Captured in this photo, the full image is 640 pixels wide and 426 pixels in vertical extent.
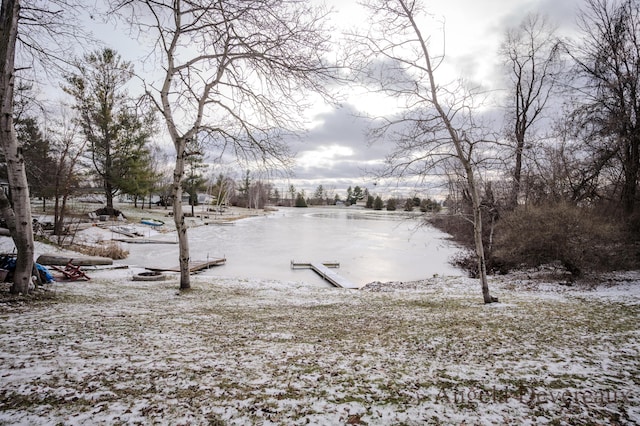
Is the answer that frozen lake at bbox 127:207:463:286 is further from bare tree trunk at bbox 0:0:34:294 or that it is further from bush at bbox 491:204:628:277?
bare tree trunk at bbox 0:0:34:294

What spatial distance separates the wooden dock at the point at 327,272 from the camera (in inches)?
515

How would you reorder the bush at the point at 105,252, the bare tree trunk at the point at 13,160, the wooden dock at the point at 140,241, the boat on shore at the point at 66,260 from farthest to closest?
the wooden dock at the point at 140,241
the bush at the point at 105,252
the boat on shore at the point at 66,260
the bare tree trunk at the point at 13,160

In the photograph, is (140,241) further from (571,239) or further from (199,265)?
(571,239)

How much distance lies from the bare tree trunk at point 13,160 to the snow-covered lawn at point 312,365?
0.76m

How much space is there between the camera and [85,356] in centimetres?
352

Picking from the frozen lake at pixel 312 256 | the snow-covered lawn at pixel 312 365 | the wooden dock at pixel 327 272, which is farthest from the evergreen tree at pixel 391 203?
the snow-covered lawn at pixel 312 365

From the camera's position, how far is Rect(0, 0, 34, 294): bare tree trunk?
17.9ft

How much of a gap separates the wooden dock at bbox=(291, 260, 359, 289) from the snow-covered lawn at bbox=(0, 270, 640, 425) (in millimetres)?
6305

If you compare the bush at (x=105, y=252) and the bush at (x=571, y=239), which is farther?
the bush at (x=105, y=252)

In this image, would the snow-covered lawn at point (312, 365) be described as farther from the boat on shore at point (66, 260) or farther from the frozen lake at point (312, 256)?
the frozen lake at point (312, 256)

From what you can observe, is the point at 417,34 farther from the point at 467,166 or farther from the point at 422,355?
the point at 422,355

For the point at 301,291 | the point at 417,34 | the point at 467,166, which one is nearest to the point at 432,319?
the point at 467,166

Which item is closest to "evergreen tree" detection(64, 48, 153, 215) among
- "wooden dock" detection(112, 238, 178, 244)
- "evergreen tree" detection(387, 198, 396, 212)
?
"wooden dock" detection(112, 238, 178, 244)

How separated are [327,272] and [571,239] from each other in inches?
374
